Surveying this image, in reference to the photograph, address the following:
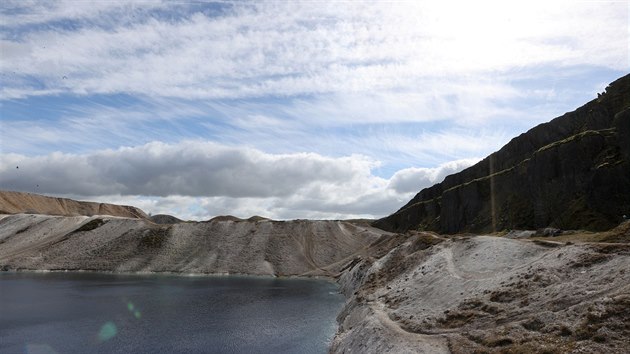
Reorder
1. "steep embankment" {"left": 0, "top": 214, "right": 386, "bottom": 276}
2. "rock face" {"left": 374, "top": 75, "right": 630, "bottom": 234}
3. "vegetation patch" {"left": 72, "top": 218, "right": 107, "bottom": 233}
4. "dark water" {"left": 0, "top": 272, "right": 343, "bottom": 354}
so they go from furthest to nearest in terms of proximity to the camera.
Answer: "vegetation patch" {"left": 72, "top": 218, "right": 107, "bottom": 233} < "steep embankment" {"left": 0, "top": 214, "right": 386, "bottom": 276} < "rock face" {"left": 374, "top": 75, "right": 630, "bottom": 234} < "dark water" {"left": 0, "top": 272, "right": 343, "bottom": 354}

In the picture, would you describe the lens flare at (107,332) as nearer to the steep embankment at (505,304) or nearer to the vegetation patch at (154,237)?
the steep embankment at (505,304)

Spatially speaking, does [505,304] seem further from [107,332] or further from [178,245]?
[178,245]

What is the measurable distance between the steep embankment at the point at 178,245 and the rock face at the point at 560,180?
140 feet

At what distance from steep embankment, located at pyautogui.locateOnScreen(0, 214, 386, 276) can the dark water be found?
3369 centimetres

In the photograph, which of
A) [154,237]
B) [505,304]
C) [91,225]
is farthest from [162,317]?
[91,225]

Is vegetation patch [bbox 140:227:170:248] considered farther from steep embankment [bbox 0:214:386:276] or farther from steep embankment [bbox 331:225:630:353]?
steep embankment [bbox 331:225:630:353]

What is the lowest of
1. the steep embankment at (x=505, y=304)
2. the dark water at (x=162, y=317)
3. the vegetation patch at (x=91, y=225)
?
the dark water at (x=162, y=317)

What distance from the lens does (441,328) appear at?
3706 centimetres

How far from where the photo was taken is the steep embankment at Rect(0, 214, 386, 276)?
470ft

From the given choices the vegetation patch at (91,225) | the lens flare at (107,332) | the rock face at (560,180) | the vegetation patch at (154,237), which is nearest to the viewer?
the lens flare at (107,332)

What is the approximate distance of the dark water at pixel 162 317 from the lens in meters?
48.4

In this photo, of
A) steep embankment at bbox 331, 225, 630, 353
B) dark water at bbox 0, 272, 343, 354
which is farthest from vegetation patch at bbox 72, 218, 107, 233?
steep embankment at bbox 331, 225, 630, 353

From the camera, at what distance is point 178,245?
157500 millimetres

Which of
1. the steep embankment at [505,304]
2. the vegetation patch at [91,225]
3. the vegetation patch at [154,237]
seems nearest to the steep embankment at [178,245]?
the vegetation patch at [91,225]
